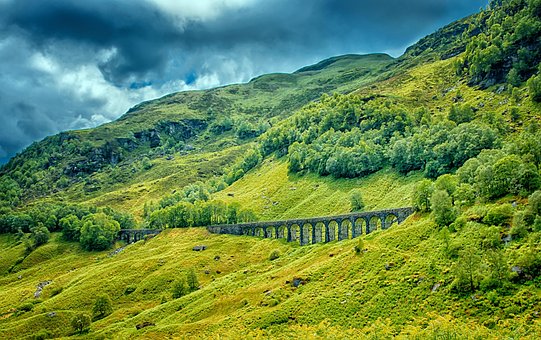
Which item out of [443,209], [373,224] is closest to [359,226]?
[373,224]

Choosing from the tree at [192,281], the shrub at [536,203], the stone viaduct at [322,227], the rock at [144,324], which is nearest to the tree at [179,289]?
the tree at [192,281]

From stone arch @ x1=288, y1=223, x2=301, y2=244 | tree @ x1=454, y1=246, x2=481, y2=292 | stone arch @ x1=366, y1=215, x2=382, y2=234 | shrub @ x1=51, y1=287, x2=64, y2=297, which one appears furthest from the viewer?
shrub @ x1=51, y1=287, x2=64, y2=297

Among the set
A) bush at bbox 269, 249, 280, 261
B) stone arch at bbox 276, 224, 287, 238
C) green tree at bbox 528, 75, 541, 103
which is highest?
green tree at bbox 528, 75, 541, 103

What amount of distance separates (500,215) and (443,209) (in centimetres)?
1125

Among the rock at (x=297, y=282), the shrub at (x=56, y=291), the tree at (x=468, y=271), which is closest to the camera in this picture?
the tree at (x=468, y=271)

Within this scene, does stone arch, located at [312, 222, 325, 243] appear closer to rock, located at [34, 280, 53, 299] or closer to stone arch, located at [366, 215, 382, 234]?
stone arch, located at [366, 215, 382, 234]

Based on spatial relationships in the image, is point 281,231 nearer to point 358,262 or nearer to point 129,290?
point 129,290

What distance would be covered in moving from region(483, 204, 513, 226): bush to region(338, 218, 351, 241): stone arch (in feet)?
175

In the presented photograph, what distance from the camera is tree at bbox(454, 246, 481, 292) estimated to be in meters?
61.8

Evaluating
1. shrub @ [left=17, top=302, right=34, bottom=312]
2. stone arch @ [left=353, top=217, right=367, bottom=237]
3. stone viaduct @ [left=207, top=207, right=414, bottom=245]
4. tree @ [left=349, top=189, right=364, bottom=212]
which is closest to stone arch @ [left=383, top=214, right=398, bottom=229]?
stone viaduct @ [left=207, top=207, right=414, bottom=245]

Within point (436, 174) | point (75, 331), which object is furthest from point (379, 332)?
point (436, 174)

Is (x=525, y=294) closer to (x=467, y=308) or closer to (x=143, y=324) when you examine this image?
(x=467, y=308)

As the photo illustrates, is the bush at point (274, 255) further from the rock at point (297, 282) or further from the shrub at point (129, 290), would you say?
the shrub at point (129, 290)

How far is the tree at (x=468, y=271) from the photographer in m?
61.8
